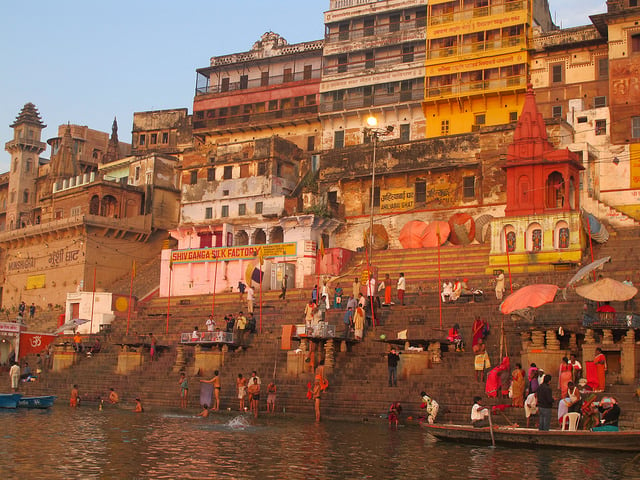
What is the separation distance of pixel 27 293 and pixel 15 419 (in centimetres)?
3167

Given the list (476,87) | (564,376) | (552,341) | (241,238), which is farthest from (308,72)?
(564,376)

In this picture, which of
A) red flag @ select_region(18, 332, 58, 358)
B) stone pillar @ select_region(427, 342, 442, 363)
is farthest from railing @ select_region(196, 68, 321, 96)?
stone pillar @ select_region(427, 342, 442, 363)

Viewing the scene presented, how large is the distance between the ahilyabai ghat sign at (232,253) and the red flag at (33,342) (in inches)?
275

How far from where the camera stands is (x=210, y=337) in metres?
26.9

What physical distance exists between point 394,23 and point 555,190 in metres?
17.1

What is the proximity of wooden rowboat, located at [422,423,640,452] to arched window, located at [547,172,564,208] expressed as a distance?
59.4ft

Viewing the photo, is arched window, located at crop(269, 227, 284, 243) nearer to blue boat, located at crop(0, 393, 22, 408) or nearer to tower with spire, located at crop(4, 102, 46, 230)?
blue boat, located at crop(0, 393, 22, 408)

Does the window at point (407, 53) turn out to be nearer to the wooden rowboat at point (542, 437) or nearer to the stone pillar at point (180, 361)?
the stone pillar at point (180, 361)

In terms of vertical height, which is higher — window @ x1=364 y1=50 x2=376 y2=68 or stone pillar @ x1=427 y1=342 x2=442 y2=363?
window @ x1=364 y1=50 x2=376 y2=68

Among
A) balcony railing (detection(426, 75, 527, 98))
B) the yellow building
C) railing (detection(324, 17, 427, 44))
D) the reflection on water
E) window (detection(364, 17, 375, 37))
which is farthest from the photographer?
window (detection(364, 17, 375, 37))

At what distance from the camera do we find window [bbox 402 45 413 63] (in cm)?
4609

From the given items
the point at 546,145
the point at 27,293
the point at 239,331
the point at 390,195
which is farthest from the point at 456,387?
the point at 27,293

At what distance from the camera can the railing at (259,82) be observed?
51062 millimetres

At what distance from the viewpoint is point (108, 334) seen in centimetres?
3422
